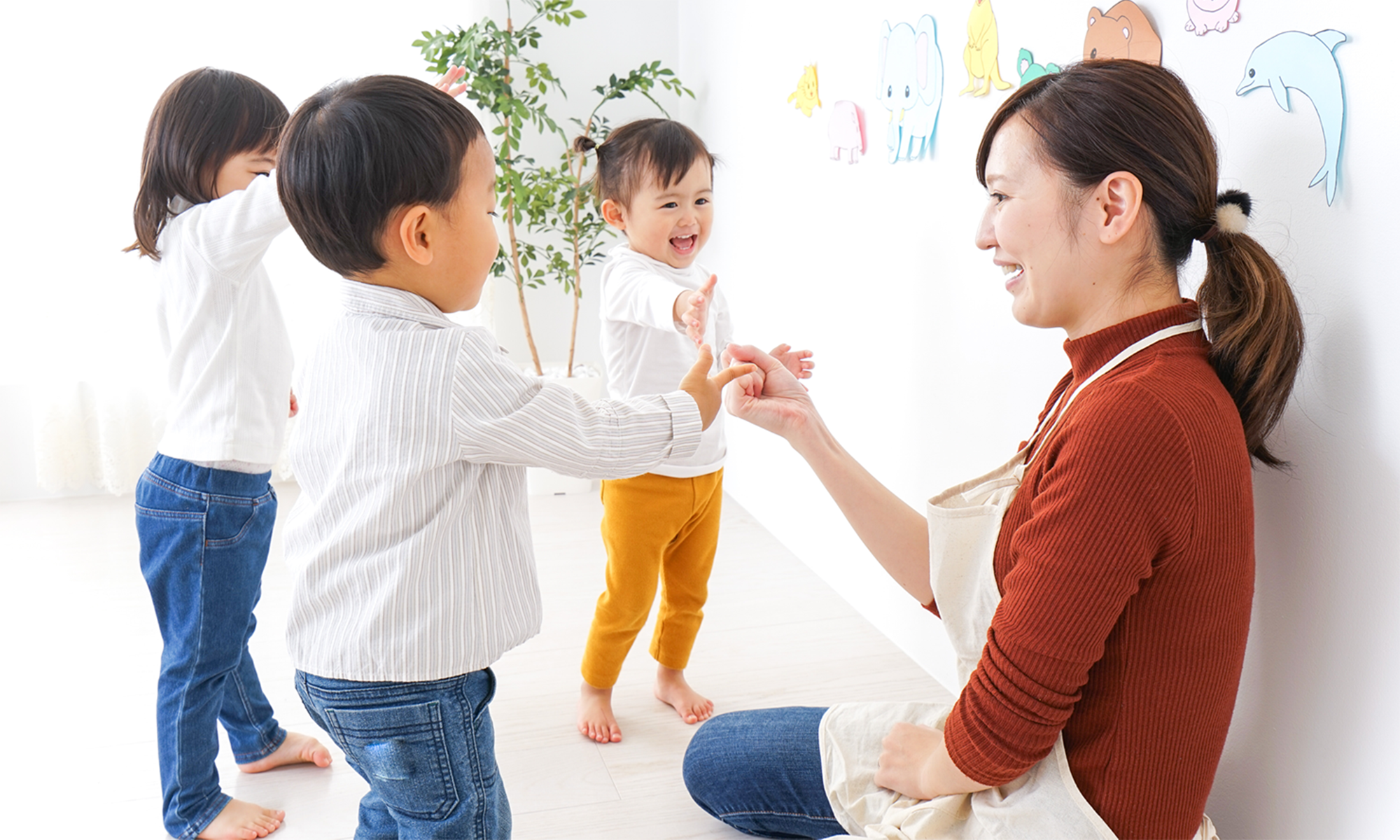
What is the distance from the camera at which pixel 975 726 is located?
103 cm

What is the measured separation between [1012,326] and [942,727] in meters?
0.71

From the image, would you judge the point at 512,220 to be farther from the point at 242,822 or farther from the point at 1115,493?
the point at 1115,493

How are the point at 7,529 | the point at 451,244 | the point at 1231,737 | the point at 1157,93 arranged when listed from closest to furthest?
1. the point at 1157,93
2. the point at 451,244
3. the point at 1231,737
4. the point at 7,529

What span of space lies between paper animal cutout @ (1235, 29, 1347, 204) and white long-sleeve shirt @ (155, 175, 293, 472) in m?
1.30

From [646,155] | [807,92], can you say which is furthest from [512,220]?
[646,155]

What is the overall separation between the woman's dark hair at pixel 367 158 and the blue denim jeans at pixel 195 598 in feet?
2.06

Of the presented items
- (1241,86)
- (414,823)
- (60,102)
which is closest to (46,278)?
(60,102)

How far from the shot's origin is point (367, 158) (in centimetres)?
104

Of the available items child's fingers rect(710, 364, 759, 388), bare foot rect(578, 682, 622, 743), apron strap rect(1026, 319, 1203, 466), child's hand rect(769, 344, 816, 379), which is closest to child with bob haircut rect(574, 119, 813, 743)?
bare foot rect(578, 682, 622, 743)

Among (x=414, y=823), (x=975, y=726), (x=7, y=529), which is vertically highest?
(x=975, y=726)

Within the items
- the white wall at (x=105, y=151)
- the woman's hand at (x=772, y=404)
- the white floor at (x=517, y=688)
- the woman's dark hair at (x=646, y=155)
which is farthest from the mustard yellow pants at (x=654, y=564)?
the white wall at (x=105, y=151)

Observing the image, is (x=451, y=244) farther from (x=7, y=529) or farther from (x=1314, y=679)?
(x=7, y=529)

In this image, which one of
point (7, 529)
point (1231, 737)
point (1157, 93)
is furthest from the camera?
point (7, 529)

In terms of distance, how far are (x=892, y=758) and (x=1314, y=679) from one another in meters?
0.47
